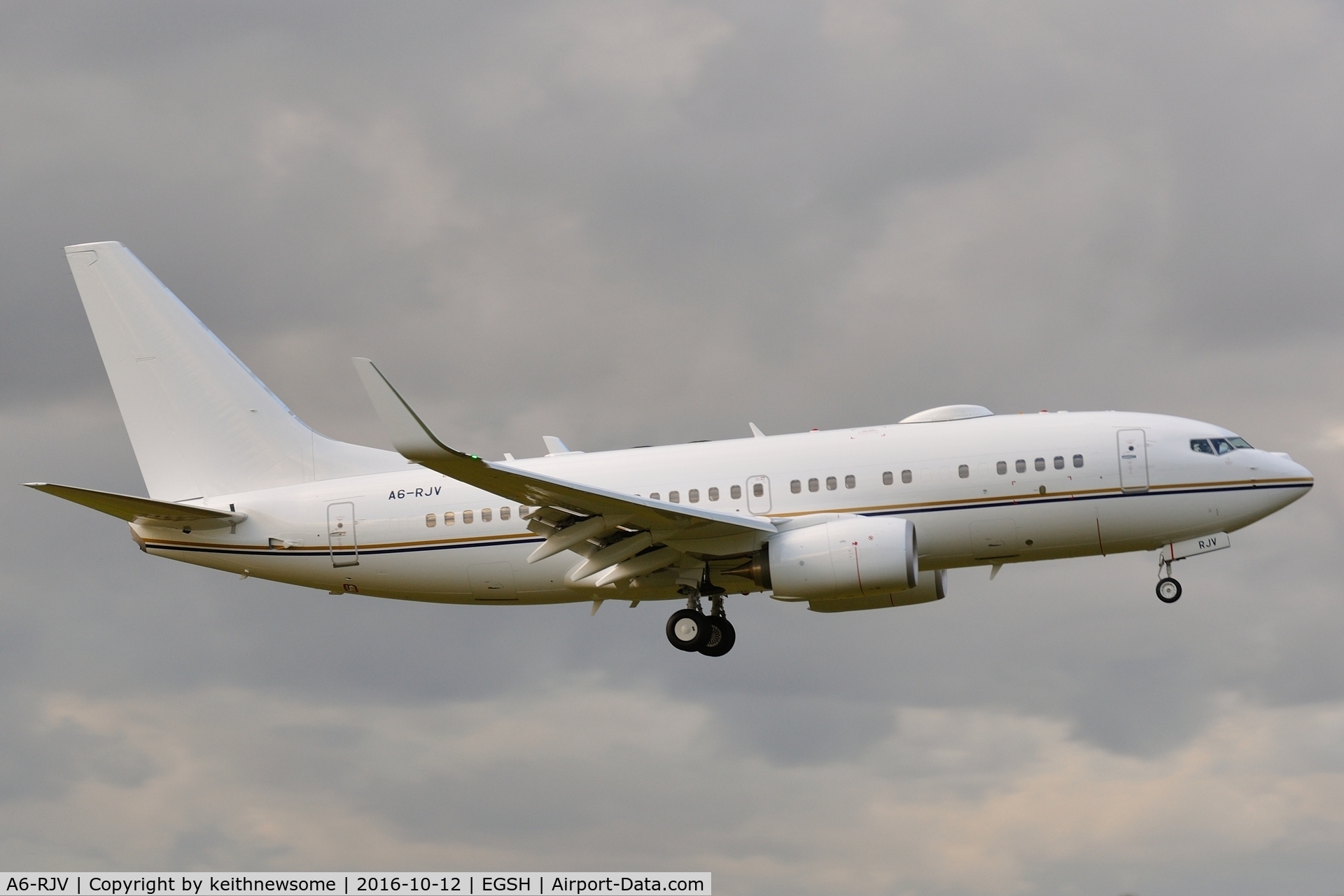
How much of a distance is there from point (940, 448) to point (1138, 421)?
4.64m

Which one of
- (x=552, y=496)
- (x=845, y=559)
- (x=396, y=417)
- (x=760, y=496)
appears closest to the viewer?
(x=396, y=417)

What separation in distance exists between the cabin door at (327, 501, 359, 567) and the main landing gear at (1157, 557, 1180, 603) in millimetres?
19274

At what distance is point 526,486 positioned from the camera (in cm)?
3191

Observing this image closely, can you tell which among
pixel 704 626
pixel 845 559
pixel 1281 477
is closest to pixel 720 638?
pixel 704 626

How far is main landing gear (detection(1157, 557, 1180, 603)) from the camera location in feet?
119

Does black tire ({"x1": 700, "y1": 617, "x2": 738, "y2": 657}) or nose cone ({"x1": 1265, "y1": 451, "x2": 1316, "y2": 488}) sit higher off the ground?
nose cone ({"x1": 1265, "y1": 451, "x2": 1316, "y2": 488})

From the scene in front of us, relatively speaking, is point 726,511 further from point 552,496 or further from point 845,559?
point 552,496

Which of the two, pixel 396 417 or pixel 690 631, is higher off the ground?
pixel 396 417

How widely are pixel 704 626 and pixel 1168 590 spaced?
1096 centimetres

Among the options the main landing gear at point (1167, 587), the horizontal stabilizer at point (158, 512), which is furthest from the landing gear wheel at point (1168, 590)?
the horizontal stabilizer at point (158, 512)

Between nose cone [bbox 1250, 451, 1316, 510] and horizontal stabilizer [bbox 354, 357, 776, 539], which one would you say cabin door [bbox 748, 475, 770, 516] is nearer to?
horizontal stabilizer [bbox 354, 357, 776, 539]

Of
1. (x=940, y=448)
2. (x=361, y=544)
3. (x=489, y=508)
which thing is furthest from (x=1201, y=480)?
(x=361, y=544)

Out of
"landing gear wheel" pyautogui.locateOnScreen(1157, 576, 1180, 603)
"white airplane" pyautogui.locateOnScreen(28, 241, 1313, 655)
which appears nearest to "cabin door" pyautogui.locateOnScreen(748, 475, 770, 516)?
"white airplane" pyautogui.locateOnScreen(28, 241, 1313, 655)

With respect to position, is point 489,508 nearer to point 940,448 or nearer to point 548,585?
point 548,585
